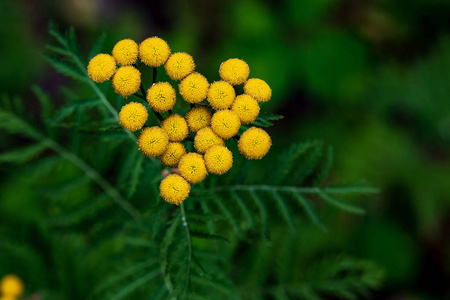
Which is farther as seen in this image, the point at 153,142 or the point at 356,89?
the point at 356,89

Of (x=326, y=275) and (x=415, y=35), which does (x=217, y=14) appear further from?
(x=326, y=275)

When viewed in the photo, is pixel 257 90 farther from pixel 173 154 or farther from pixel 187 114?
pixel 173 154

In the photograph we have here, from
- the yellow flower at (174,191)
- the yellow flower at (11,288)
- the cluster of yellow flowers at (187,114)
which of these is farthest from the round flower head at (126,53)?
the yellow flower at (11,288)

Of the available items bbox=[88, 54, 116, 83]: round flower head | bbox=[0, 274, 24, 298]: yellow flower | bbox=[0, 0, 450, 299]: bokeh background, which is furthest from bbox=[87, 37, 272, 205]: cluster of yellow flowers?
bbox=[0, 0, 450, 299]: bokeh background

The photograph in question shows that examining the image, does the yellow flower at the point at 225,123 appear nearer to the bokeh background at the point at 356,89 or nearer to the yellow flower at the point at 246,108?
the yellow flower at the point at 246,108

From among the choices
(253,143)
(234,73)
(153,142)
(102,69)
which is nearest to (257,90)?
(234,73)

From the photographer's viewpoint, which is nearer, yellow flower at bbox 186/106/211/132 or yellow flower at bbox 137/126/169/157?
yellow flower at bbox 137/126/169/157

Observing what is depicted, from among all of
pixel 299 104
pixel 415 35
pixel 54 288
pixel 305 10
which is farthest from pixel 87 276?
pixel 415 35

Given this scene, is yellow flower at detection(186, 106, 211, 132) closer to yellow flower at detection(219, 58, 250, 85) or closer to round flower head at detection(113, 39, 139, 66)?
yellow flower at detection(219, 58, 250, 85)
